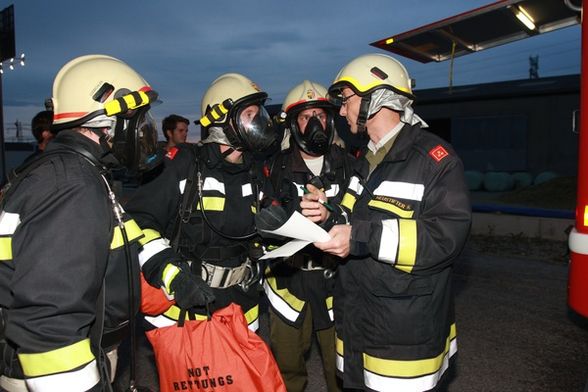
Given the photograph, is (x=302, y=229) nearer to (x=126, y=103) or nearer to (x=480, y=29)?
(x=126, y=103)

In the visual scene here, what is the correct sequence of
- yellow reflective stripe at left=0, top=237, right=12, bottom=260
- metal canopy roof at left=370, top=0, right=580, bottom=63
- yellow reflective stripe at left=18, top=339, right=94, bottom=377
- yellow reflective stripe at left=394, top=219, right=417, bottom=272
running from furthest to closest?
metal canopy roof at left=370, top=0, right=580, bottom=63 < yellow reflective stripe at left=394, top=219, right=417, bottom=272 < yellow reflective stripe at left=0, top=237, right=12, bottom=260 < yellow reflective stripe at left=18, top=339, right=94, bottom=377

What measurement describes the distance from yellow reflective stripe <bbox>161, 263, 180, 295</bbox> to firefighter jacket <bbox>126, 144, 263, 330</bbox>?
1.01 ft

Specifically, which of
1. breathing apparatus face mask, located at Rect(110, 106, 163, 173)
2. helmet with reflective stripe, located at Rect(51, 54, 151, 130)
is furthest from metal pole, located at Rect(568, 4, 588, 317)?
helmet with reflective stripe, located at Rect(51, 54, 151, 130)

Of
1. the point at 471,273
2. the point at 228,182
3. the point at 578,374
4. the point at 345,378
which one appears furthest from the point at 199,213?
the point at 471,273

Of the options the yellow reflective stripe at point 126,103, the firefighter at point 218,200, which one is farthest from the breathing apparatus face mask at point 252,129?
the yellow reflective stripe at point 126,103

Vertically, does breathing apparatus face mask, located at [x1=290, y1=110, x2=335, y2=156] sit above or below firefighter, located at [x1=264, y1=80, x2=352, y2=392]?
above

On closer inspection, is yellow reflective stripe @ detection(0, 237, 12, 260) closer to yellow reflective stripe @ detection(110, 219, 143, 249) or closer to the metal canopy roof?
yellow reflective stripe @ detection(110, 219, 143, 249)

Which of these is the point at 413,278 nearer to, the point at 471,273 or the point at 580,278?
the point at 580,278

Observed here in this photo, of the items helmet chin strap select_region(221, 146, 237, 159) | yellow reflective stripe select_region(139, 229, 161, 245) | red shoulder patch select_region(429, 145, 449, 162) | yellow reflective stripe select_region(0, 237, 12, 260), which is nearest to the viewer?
yellow reflective stripe select_region(0, 237, 12, 260)

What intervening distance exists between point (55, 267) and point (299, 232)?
966 millimetres

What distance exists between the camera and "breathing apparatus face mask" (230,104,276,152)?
118 inches

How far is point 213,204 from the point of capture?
9.56 feet

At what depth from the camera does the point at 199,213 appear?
9.50 feet

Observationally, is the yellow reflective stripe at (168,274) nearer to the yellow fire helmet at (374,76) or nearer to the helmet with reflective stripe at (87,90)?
the helmet with reflective stripe at (87,90)
